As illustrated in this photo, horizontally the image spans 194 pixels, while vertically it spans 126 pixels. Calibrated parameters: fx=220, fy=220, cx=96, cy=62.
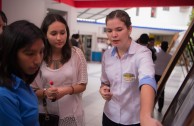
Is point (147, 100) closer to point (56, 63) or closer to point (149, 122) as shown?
point (149, 122)

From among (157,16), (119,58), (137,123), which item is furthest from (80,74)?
(157,16)

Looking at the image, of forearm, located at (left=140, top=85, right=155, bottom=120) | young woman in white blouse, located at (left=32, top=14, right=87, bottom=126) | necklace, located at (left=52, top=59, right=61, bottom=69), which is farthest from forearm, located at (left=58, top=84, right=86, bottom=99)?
forearm, located at (left=140, top=85, right=155, bottom=120)

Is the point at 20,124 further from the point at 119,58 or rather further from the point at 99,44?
the point at 99,44

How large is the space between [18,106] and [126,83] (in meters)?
0.71

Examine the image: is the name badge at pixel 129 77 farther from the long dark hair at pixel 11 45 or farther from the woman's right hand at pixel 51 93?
the long dark hair at pixel 11 45

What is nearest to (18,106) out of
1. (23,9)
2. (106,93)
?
(106,93)

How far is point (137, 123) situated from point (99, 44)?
50.6 feet

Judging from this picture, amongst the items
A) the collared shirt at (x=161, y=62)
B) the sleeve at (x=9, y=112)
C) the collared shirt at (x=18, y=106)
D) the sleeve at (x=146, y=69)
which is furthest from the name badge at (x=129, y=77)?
the collared shirt at (x=161, y=62)

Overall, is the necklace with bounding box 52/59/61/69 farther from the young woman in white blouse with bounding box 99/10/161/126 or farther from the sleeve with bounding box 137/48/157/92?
the sleeve with bounding box 137/48/157/92

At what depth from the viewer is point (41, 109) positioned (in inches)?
60.7

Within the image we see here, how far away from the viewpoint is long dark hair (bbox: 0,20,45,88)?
86cm

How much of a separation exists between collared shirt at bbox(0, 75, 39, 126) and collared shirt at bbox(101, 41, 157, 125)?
0.61m

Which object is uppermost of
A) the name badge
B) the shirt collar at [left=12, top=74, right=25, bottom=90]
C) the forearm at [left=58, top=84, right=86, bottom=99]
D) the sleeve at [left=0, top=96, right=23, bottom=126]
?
the shirt collar at [left=12, top=74, right=25, bottom=90]

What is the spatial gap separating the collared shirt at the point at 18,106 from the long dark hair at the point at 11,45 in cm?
3
